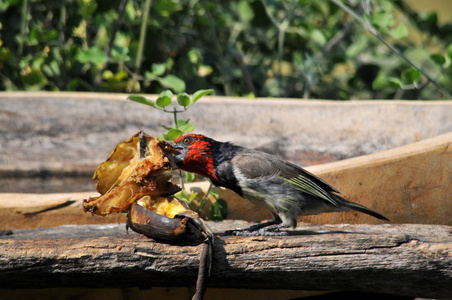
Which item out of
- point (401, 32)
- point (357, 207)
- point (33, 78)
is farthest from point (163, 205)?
point (33, 78)

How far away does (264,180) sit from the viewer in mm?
2336

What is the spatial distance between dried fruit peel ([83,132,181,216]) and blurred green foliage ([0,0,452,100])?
212cm

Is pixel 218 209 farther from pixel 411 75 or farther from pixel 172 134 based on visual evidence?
pixel 411 75

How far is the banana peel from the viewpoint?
6.36ft

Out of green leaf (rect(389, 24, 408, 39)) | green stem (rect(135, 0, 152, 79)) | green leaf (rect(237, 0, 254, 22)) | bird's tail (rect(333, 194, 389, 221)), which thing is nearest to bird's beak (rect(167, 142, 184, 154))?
bird's tail (rect(333, 194, 389, 221))

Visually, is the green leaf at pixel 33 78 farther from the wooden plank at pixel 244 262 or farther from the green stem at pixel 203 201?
the wooden plank at pixel 244 262

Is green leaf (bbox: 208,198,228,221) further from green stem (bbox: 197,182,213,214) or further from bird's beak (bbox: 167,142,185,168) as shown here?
bird's beak (bbox: 167,142,185,168)

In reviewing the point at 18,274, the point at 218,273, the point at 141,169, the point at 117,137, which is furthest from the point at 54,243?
the point at 117,137

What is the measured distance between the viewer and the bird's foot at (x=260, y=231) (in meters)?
2.26

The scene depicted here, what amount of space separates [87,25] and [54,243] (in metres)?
3.38

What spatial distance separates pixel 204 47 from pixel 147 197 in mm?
3216

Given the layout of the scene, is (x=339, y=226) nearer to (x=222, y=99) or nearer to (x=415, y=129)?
(x=415, y=129)

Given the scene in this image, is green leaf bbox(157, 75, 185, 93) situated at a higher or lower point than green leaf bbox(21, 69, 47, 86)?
higher

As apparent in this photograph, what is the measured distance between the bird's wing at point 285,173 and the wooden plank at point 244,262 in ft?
1.12
